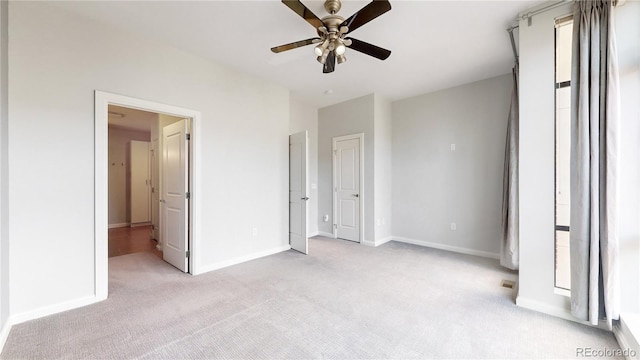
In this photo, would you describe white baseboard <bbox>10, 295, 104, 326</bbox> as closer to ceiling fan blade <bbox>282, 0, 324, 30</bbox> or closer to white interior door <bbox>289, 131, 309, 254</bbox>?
white interior door <bbox>289, 131, 309, 254</bbox>

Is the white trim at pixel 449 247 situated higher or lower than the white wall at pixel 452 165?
lower

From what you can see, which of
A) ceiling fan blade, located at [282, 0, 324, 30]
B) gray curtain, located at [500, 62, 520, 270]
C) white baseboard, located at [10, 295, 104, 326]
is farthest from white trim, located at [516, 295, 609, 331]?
white baseboard, located at [10, 295, 104, 326]

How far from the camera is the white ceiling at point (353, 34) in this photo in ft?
7.69

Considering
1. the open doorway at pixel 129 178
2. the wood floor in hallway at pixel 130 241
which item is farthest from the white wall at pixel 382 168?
the open doorway at pixel 129 178

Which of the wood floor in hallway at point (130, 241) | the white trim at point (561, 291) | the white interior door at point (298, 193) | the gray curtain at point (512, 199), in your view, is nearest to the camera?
the white trim at point (561, 291)

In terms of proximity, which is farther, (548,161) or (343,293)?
(343,293)

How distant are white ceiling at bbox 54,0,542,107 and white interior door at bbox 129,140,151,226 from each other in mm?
4961

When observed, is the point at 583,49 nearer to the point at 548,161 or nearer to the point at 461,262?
the point at 548,161

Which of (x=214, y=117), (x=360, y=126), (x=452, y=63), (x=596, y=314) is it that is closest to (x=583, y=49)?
(x=452, y=63)

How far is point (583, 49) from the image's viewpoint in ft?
6.58

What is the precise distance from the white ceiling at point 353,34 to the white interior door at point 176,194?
3.68ft

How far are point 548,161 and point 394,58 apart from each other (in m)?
2.07

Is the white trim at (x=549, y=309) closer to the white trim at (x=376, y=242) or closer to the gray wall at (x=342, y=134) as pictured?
the white trim at (x=376, y=242)

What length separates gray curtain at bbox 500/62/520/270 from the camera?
317 cm
